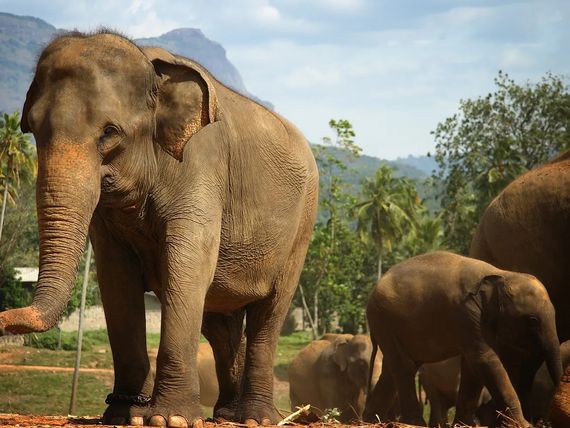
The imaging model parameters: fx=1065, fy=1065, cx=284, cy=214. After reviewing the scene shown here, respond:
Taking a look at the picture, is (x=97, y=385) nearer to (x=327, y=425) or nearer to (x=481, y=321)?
(x=481, y=321)

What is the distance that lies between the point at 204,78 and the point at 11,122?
Answer: 36513 millimetres

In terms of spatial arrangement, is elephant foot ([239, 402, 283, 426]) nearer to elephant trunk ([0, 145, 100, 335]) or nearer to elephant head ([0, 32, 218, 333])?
elephant head ([0, 32, 218, 333])

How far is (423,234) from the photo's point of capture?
2413 inches

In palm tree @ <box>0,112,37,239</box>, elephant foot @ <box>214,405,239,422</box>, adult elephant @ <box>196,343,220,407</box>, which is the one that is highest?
palm tree @ <box>0,112,37,239</box>

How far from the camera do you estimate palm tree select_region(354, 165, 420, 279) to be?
57.4 m

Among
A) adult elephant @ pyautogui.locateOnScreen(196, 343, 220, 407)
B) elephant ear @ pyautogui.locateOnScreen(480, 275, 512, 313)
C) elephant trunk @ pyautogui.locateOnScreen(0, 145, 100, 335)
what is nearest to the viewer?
elephant trunk @ pyautogui.locateOnScreen(0, 145, 100, 335)

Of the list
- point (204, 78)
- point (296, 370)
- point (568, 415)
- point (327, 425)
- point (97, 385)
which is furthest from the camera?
point (97, 385)

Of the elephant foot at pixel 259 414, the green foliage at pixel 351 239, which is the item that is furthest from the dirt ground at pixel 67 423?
the green foliage at pixel 351 239

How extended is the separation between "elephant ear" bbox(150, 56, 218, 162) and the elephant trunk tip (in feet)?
5.62

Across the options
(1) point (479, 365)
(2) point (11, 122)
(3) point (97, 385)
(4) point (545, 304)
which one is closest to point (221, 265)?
(4) point (545, 304)

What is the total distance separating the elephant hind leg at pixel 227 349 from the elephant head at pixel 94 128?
2254mm

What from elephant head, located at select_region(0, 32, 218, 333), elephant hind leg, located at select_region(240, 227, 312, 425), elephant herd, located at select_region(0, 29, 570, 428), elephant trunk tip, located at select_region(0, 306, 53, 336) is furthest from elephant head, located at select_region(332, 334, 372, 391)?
elephant trunk tip, located at select_region(0, 306, 53, 336)

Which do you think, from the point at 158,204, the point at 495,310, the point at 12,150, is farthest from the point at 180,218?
the point at 12,150

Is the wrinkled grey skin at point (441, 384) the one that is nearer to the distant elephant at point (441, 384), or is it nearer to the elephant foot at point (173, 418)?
the distant elephant at point (441, 384)
